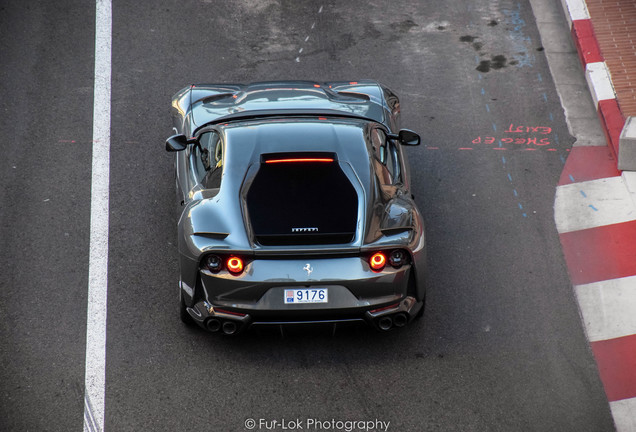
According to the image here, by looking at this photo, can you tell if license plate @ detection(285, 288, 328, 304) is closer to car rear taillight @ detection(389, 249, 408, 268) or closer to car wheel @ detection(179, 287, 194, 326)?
car rear taillight @ detection(389, 249, 408, 268)

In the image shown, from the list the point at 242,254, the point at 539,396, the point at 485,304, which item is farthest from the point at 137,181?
the point at 539,396

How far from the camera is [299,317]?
5945 mm

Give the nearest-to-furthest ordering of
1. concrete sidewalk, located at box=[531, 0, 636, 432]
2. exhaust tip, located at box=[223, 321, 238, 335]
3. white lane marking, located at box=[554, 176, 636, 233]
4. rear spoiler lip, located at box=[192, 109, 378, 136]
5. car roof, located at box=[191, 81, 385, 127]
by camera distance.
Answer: exhaust tip, located at box=[223, 321, 238, 335]
concrete sidewalk, located at box=[531, 0, 636, 432]
rear spoiler lip, located at box=[192, 109, 378, 136]
car roof, located at box=[191, 81, 385, 127]
white lane marking, located at box=[554, 176, 636, 233]

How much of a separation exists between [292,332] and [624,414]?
2471mm

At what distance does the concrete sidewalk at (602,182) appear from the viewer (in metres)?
6.66

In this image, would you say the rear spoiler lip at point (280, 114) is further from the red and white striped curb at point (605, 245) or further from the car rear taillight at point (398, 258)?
the red and white striped curb at point (605, 245)

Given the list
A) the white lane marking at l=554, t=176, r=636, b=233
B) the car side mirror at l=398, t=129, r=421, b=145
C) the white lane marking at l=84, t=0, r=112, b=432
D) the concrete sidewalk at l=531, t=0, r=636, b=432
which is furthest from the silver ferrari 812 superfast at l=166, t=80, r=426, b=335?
the white lane marking at l=554, t=176, r=636, b=233

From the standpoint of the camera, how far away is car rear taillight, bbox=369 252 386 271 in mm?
5938

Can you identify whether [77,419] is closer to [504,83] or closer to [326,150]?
[326,150]

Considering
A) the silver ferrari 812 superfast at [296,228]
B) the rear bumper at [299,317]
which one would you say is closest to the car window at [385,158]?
the silver ferrari 812 superfast at [296,228]

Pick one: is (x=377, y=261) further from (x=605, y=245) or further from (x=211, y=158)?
(x=605, y=245)

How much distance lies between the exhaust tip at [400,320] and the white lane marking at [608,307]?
161cm

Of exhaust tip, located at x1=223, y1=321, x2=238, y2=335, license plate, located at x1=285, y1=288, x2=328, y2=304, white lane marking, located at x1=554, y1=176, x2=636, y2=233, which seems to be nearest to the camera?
license plate, located at x1=285, y1=288, x2=328, y2=304

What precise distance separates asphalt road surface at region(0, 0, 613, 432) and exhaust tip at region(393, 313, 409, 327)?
363 millimetres
